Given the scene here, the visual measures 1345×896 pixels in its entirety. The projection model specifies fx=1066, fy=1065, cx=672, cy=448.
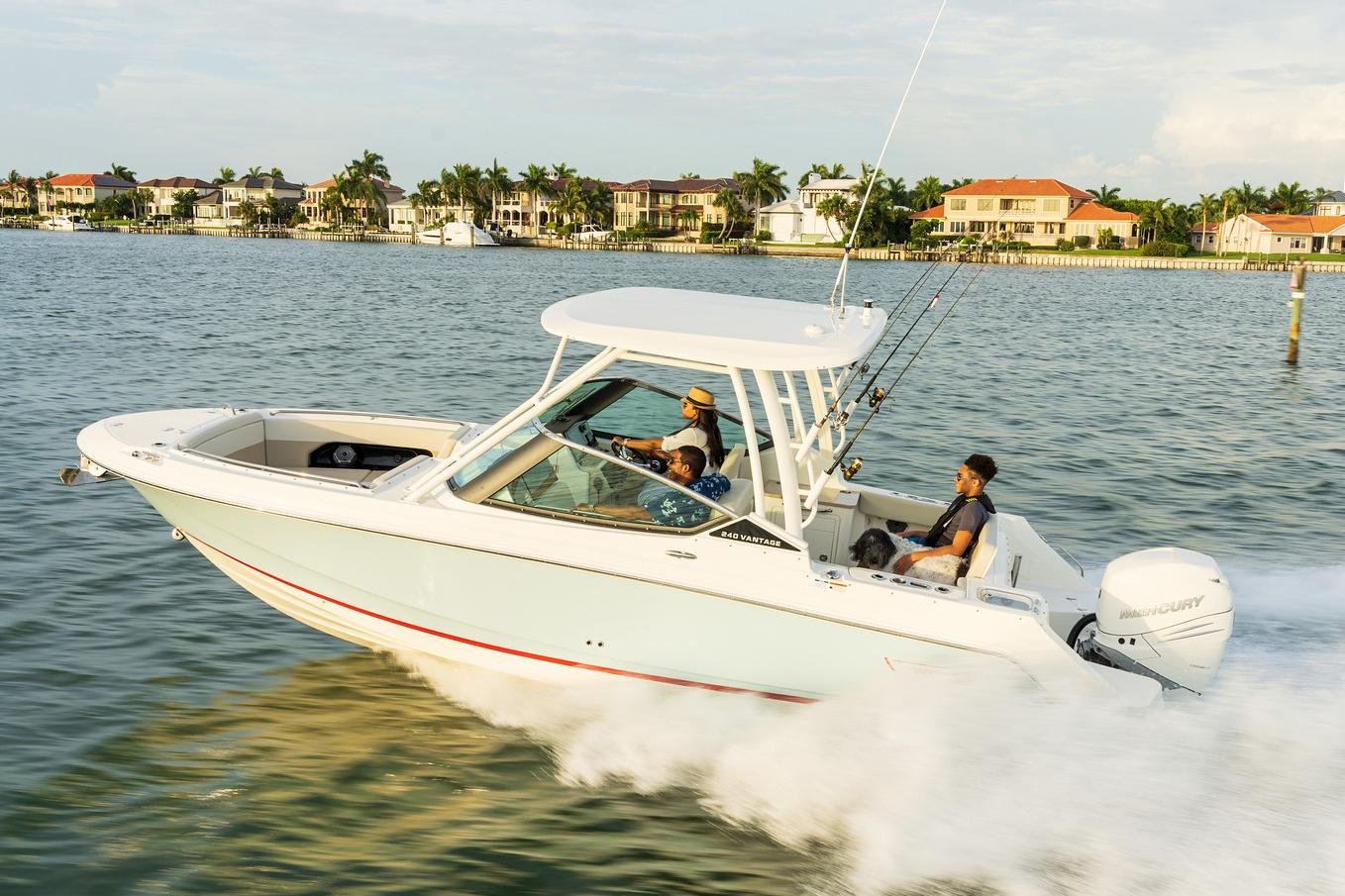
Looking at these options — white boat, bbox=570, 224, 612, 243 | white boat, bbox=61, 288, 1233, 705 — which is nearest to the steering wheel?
white boat, bbox=61, 288, 1233, 705

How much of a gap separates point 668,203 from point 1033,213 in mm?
44735

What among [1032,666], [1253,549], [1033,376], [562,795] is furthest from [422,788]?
[1033,376]

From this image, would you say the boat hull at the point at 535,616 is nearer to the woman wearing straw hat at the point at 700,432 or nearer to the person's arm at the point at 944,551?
the person's arm at the point at 944,551

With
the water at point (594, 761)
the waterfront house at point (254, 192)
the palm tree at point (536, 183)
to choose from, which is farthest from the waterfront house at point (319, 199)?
the water at point (594, 761)

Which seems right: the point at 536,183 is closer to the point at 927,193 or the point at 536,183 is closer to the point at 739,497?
the point at 927,193

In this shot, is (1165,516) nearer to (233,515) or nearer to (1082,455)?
→ (1082,455)

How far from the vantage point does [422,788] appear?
17.6 feet

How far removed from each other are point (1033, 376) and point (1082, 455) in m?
→ 7.82

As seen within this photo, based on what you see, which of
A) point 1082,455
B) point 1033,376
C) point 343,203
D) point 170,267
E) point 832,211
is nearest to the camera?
point 1082,455

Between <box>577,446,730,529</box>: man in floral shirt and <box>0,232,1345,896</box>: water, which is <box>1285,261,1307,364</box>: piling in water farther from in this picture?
<box>577,446,730,529</box>: man in floral shirt

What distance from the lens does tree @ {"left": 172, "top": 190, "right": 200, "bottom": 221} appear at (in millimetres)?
157625

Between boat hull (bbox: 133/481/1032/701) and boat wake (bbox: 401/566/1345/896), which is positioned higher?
boat hull (bbox: 133/481/1032/701)

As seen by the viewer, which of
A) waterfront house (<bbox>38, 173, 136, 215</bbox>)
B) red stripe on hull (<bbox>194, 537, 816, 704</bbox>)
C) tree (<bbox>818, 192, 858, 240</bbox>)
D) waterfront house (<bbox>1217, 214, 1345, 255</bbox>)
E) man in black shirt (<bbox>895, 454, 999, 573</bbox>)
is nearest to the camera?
red stripe on hull (<bbox>194, 537, 816, 704</bbox>)

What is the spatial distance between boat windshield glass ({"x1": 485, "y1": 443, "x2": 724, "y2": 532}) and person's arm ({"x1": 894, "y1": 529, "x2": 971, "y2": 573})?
3.83ft
